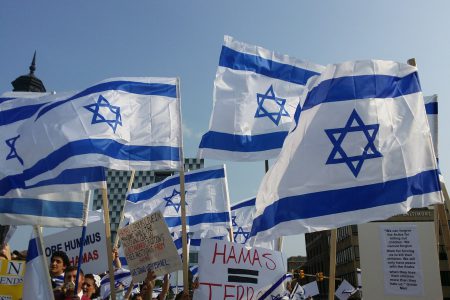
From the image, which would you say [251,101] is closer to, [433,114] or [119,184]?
[433,114]

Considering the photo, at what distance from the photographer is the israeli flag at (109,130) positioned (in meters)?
5.89

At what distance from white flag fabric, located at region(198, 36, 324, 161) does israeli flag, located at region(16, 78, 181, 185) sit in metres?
0.97

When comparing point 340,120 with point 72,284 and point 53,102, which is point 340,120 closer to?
point 72,284

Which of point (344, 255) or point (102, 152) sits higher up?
point (102, 152)

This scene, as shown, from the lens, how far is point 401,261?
6164 millimetres

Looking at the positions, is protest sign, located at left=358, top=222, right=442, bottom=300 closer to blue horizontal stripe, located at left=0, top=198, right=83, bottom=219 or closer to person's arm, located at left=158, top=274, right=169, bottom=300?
person's arm, located at left=158, top=274, right=169, bottom=300

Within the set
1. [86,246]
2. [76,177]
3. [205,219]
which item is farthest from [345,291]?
[76,177]

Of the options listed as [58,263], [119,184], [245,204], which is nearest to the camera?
[58,263]

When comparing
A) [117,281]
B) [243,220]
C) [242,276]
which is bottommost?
[117,281]

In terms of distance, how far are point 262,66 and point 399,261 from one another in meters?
3.81

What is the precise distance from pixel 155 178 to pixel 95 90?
45904 mm

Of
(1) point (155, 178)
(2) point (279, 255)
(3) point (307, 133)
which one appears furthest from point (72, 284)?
(1) point (155, 178)

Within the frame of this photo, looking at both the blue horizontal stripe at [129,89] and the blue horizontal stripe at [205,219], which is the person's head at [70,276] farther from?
the blue horizontal stripe at [205,219]

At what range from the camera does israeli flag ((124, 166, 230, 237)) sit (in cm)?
1054
